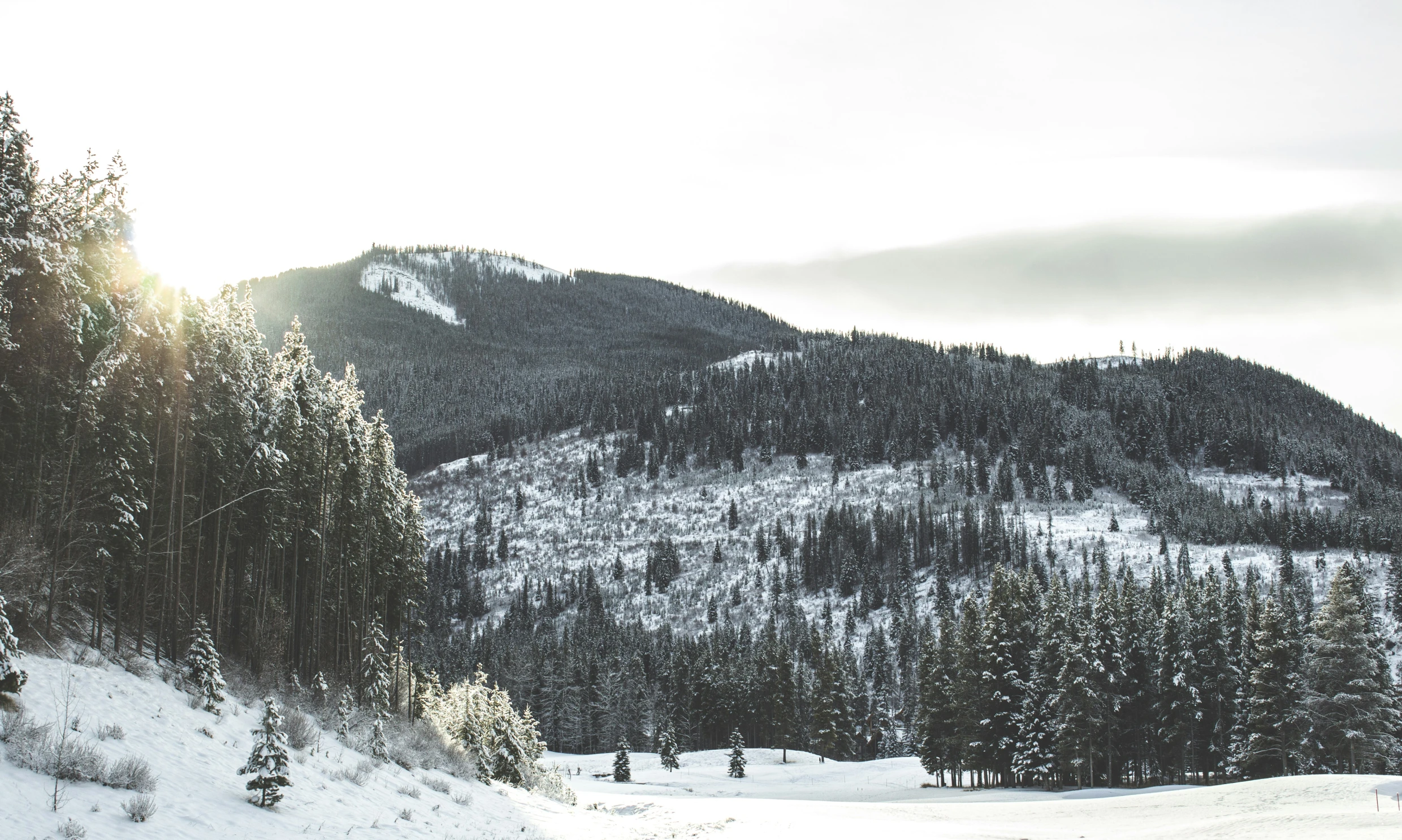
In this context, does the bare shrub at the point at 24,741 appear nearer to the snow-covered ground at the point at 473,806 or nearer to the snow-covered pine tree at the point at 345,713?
the snow-covered ground at the point at 473,806

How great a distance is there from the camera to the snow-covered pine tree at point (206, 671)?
18516mm

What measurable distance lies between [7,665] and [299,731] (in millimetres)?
7382

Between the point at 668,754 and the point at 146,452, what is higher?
the point at 146,452

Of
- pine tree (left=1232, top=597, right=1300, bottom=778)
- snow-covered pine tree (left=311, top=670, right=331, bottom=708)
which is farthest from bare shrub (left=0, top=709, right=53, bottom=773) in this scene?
pine tree (left=1232, top=597, right=1300, bottom=778)

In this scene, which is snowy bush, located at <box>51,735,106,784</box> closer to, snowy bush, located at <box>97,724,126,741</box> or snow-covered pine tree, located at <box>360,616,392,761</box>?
snowy bush, located at <box>97,724,126,741</box>

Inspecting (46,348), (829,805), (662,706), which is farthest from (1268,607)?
(662,706)

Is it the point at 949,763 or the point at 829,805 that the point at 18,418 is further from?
the point at 949,763

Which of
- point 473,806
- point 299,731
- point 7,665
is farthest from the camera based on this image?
point 473,806

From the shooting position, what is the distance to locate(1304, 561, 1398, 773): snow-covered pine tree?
43469 millimetres

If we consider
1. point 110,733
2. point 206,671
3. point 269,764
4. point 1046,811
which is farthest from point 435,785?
point 1046,811

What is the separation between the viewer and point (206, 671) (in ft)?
62.6

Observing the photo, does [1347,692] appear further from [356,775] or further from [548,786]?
[356,775]

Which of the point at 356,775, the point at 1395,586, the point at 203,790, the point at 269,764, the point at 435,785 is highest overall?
the point at 269,764

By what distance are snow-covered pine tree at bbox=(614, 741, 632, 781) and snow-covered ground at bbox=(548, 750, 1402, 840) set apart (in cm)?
756
